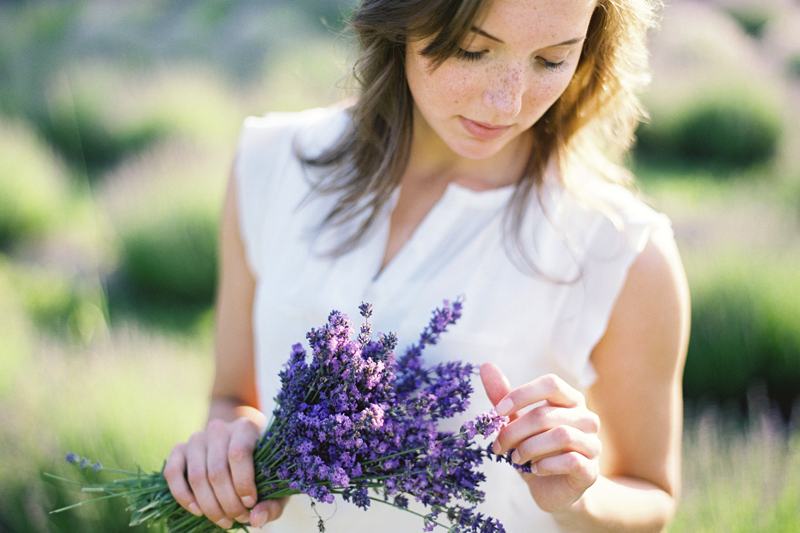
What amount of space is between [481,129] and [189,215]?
12.4 feet

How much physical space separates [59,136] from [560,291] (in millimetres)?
5982

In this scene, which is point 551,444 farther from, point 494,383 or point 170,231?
point 170,231

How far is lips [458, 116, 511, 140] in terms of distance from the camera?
146cm

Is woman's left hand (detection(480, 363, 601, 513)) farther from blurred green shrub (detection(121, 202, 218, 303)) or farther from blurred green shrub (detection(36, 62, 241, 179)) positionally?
blurred green shrub (detection(36, 62, 241, 179))

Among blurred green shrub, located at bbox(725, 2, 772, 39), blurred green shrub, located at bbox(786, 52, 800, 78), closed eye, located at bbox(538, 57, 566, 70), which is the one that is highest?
blurred green shrub, located at bbox(725, 2, 772, 39)

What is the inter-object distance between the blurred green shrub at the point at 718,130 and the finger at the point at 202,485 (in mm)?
6166

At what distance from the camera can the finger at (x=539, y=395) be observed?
48.2 inches

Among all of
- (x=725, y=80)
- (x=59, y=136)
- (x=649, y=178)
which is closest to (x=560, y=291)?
(x=649, y=178)

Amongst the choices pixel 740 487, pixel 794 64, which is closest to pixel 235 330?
pixel 740 487

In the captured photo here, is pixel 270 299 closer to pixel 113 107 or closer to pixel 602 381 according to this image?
pixel 602 381

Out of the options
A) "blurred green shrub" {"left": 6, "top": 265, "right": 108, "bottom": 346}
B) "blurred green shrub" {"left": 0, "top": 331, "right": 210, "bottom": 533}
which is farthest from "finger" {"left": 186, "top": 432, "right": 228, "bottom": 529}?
"blurred green shrub" {"left": 6, "top": 265, "right": 108, "bottom": 346}

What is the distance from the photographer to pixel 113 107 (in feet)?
23.0

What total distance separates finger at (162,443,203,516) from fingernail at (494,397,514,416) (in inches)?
20.3

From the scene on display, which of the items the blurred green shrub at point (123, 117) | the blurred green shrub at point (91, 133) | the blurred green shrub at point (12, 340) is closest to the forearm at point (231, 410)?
the blurred green shrub at point (12, 340)
